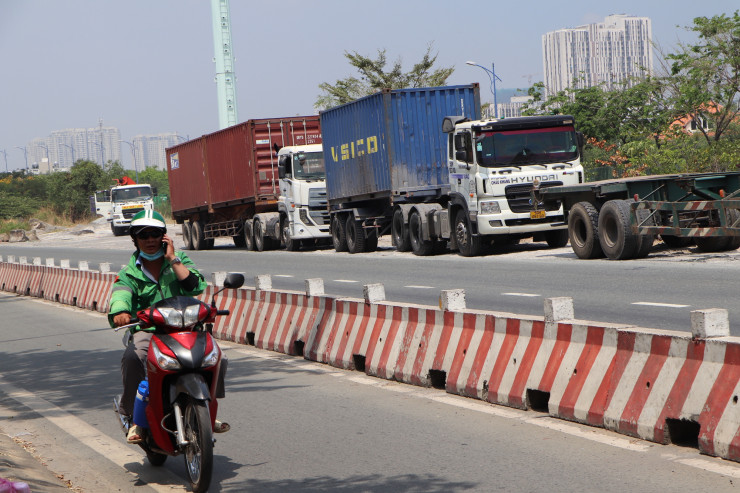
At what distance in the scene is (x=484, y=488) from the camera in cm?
561

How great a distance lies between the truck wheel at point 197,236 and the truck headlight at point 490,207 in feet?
68.5

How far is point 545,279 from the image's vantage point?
17.6 m

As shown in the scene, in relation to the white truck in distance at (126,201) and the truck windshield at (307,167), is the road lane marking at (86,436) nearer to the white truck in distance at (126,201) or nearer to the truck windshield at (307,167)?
the truck windshield at (307,167)

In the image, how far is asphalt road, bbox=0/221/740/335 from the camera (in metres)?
13.0

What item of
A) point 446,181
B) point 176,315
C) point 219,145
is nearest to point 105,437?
point 176,315

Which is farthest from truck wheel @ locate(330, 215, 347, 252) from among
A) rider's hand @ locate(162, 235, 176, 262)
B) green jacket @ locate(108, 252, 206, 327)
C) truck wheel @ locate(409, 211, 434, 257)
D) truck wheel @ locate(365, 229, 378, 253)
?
rider's hand @ locate(162, 235, 176, 262)

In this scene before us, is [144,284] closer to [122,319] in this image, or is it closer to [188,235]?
[122,319]

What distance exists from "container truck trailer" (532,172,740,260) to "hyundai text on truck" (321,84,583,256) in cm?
249

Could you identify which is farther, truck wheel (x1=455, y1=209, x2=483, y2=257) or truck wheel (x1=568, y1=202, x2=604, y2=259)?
truck wheel (x1=455, y1=209, x2=483, y2=257)

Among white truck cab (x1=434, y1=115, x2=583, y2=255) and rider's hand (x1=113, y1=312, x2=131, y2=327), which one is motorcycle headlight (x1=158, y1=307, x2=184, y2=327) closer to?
rider's hand (x1=113, y1=312, x2=131, y2=327)

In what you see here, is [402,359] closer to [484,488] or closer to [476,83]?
[484,488]

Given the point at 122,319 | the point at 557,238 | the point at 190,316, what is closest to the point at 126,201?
the point at 557,238

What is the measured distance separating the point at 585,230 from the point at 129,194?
149 ft

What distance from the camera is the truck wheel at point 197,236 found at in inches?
1650
